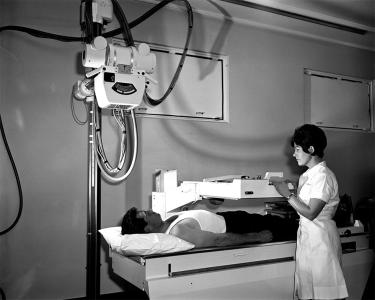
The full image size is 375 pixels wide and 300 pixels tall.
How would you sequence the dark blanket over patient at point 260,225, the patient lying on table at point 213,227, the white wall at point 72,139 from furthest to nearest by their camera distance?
the white wall at point 72,139, the dark blanket over patient at point 260,225, the patient lying on table at point 213,227

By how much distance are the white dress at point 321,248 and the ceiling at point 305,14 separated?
1.63 m

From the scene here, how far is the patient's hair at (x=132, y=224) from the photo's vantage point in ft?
7.00

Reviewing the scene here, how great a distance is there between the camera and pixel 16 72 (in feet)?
8.34

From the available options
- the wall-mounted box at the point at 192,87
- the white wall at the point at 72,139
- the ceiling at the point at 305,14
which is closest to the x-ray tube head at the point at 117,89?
the white wall at the point at 72,139

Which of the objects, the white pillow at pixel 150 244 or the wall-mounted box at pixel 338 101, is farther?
the wall-mounted box at pixel 338 101

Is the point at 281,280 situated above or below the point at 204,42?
below

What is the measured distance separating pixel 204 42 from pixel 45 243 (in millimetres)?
1981

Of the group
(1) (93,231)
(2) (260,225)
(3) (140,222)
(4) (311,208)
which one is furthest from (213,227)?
(1) (93,231)

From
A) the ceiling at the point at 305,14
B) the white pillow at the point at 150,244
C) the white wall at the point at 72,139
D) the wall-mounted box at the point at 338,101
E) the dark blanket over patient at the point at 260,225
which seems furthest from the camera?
the wall-mounted box at the point at 338,101

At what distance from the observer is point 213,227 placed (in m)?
2.22

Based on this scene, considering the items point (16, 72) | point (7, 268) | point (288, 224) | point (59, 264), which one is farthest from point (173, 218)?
point (16, 72)

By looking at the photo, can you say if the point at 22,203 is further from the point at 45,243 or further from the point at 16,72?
the point at 16,72

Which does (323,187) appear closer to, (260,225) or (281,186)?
(281,186)

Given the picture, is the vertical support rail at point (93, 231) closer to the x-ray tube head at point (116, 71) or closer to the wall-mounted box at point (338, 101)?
the x-ray tube head at point (116, 71)
